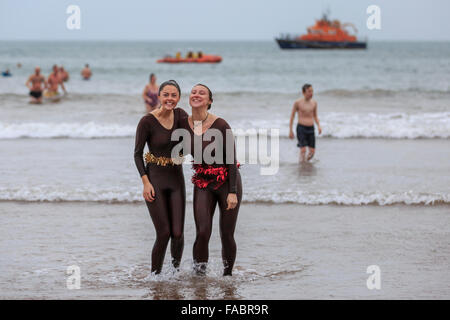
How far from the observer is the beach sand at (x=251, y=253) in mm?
5719

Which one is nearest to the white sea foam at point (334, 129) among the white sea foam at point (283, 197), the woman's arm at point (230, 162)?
the white sea foam at point (283, 197)

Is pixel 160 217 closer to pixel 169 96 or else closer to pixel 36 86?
pixel 169 96

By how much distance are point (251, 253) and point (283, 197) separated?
2621 millimetres

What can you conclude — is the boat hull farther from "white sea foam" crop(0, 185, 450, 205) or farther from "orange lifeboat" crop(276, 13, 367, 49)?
"white sea foam" crop(0, 185, 450, 205)

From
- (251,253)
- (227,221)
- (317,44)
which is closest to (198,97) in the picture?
(227,221)

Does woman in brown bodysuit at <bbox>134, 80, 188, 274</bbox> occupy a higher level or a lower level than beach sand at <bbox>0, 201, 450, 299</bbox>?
higher

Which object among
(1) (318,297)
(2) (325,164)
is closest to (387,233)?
(1) (318,297)

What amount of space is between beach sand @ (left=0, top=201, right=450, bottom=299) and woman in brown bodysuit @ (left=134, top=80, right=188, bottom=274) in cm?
65

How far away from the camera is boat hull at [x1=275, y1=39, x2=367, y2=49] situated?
296ft

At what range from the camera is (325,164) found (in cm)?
1240

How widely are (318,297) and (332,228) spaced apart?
2535 mm

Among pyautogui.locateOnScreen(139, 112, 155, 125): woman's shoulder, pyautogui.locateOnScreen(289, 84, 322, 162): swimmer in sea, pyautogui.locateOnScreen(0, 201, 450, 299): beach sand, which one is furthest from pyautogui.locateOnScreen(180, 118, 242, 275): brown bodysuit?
pyautogui.locateOnScreen(289, 84, 322, 162): swimmer in sea

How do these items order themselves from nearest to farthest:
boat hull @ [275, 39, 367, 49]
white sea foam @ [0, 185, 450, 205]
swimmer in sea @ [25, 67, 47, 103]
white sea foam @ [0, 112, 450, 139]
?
white sea foam @ [0, 185, 450, 205]
white sea foam @ [0, 112, 450, 139]
swimmer in sea @ [25, 67, 47, 103]
boat hull @ [275, 39, 367, 49]
